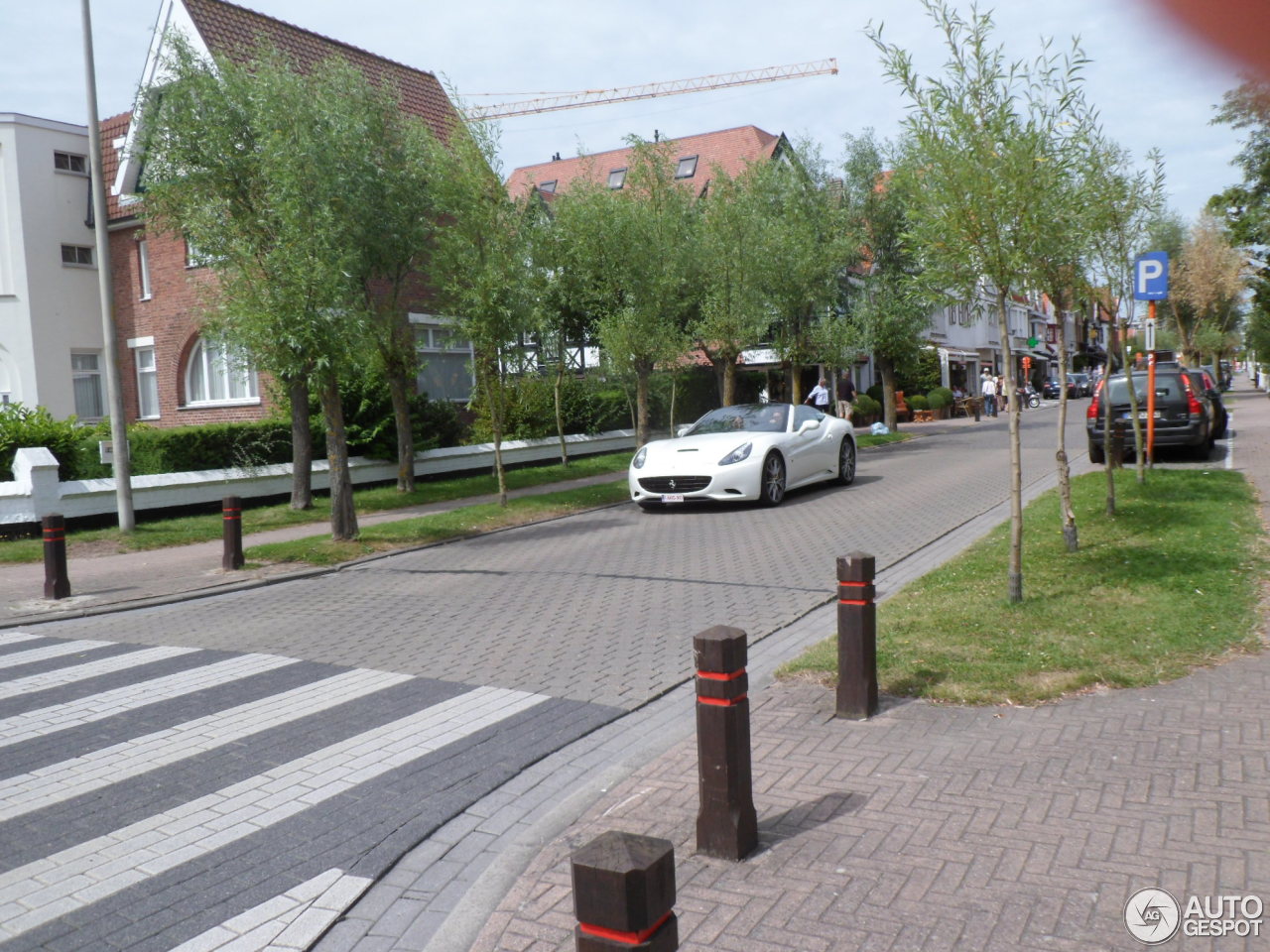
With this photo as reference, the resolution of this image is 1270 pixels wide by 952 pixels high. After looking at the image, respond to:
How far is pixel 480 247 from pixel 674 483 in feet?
14.7

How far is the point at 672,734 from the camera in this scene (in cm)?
570

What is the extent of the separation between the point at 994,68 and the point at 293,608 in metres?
7.27

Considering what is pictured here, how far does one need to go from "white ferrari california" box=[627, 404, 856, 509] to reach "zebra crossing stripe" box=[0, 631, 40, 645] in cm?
832

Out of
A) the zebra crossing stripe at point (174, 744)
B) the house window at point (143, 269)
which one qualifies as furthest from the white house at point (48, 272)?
the zebra crossing stripe at point (174, 744)

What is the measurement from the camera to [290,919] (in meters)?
3.75

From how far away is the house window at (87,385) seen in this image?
1022 inches

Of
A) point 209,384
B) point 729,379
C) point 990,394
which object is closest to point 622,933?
point 729,379

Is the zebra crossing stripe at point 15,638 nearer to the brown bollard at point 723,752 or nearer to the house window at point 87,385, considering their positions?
the brown bollard at point 723,752

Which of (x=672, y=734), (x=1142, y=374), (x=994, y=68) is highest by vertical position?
(x=994, y=68)

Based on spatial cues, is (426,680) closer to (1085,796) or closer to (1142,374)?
(1085,796)

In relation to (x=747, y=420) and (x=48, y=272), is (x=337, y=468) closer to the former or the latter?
(x=747, y=420)

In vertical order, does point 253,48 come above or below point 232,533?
above

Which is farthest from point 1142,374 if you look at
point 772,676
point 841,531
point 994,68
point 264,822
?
point 264,822

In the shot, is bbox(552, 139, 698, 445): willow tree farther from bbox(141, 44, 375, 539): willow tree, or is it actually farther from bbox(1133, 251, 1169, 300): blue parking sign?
bbox(1133, 251, 1169, 300): blue parking sign
